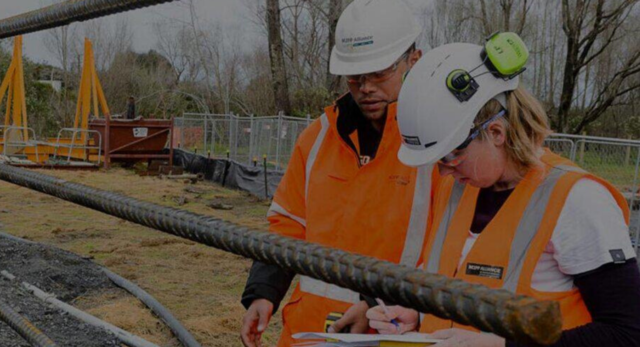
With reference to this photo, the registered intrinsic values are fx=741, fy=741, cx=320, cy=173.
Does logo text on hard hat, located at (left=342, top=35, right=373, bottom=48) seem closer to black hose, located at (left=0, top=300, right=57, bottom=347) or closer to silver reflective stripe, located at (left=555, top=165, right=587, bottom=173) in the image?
silver reflective stripe, located at (left=555, top=165, right=587, bottom=173)

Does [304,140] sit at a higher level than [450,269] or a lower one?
higher

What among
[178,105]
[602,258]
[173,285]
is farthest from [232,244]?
[178,105]

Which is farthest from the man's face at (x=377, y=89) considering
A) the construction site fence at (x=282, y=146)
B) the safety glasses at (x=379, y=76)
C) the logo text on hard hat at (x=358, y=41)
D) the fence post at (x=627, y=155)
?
the fence post at (x=627, y=155)

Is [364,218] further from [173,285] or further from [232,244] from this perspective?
[173,285]

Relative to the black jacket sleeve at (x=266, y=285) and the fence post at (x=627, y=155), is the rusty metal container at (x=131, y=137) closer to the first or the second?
the fence post at (x=627, y=155)

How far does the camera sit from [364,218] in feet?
7.23

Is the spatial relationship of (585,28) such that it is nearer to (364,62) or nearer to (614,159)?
(614,159)

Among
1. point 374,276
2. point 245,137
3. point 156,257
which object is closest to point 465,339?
point 374,276

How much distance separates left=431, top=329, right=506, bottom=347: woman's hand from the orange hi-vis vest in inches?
3.0

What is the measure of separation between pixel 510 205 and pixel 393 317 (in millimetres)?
452

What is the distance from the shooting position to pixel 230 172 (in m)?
16.7

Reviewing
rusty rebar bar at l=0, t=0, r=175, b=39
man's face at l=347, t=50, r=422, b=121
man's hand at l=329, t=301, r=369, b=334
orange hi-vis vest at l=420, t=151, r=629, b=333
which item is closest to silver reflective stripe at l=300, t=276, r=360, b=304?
man's hand at l=329, t=301, r=369, b=334

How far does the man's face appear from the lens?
230 cm

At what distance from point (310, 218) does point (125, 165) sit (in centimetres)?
1756
